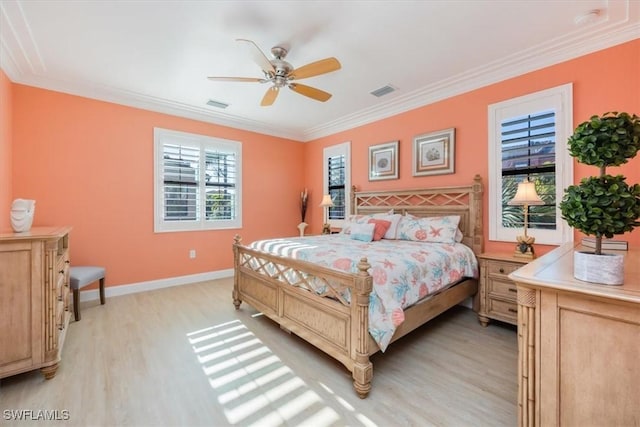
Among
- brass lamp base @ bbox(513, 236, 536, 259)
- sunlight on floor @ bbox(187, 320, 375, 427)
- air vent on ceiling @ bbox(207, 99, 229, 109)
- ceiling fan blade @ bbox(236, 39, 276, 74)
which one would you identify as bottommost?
sunlight on floor @ bbox(187, 320, 375, 427)

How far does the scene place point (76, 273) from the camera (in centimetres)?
316

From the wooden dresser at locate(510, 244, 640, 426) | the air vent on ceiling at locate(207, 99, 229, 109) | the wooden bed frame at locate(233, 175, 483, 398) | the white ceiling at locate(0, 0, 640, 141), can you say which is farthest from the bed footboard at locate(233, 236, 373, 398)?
the air vent on ceiling at locate(207, 99, 229, 109)

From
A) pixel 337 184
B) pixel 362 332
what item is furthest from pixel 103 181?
pixel 362 332

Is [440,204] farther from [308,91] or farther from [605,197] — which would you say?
[605,197]

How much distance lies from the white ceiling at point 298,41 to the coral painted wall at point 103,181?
0.31 m

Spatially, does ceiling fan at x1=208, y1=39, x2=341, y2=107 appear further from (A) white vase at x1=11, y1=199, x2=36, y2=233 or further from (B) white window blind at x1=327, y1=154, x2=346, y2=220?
(B) white window blind at x1=327, y1=154, x2=346, y2=220

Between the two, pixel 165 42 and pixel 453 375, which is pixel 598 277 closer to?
pixel 453 375

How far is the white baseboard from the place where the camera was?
3708mm

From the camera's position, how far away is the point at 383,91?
3.87 metres

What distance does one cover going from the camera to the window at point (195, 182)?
14.1ft

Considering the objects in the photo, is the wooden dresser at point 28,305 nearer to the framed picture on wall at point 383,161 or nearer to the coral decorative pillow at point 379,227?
the coral decorative pillow at point 379,227

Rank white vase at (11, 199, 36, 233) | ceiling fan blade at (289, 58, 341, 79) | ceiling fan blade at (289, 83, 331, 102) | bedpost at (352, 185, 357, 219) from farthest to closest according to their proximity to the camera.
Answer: bedpost at (352, 185, 357, 219)
ceiling fan blade at (289, 83, 331, 102)
ceiling fan blade at (289, 58, 341, 79)
white vase at (11, 199, 36, 233)

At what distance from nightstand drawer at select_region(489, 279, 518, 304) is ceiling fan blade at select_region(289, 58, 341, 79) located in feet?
8.85

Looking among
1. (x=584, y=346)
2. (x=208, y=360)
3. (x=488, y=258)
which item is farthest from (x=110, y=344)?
(x=488, y=258)
